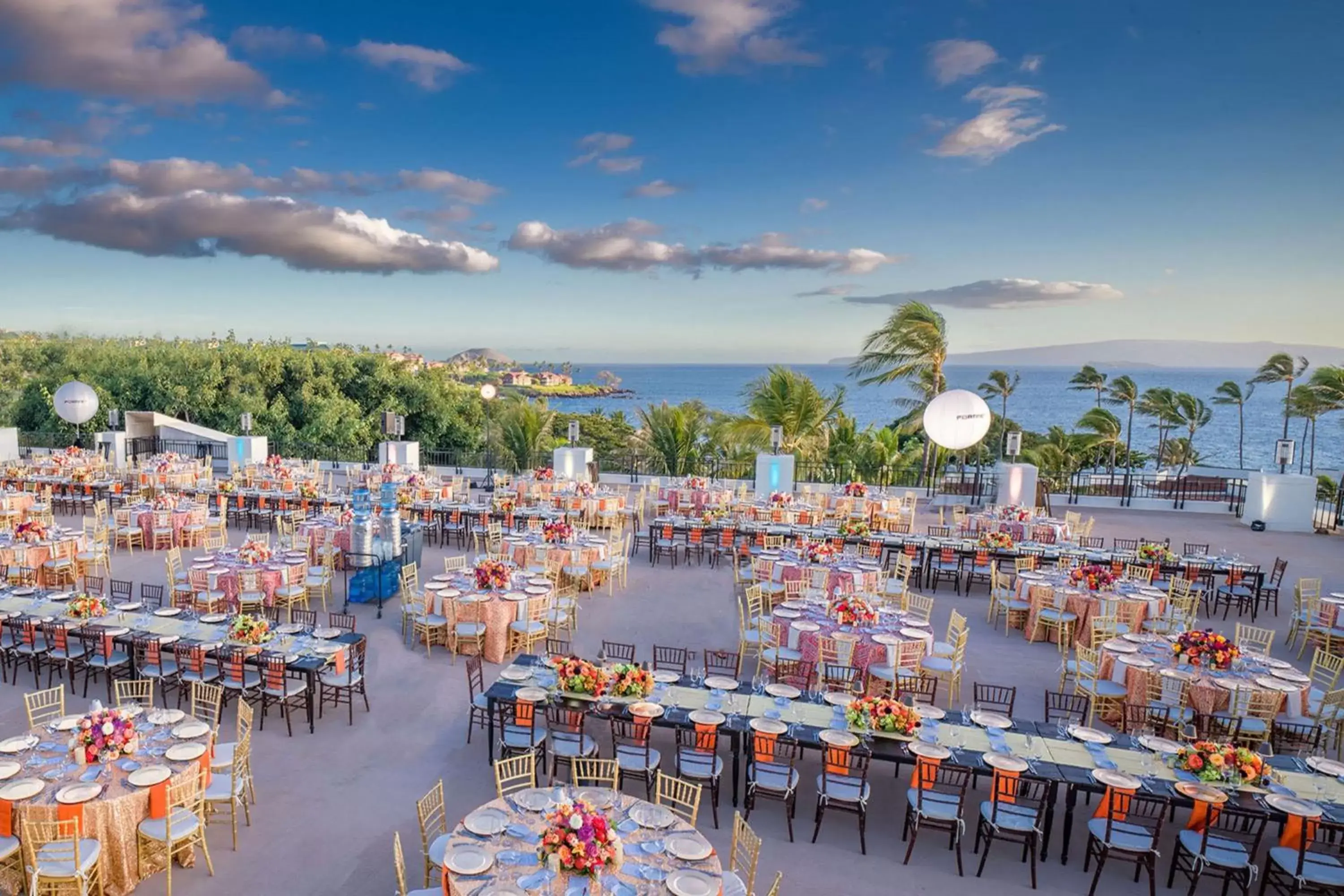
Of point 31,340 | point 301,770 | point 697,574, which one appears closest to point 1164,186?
point 697,574

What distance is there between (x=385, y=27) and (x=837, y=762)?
101 feet

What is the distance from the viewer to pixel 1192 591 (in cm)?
1513

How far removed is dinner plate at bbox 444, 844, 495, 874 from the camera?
5.04m

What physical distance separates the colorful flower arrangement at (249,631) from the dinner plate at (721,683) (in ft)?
18.2

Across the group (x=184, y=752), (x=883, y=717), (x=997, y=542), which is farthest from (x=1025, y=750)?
(x=997, y=542)

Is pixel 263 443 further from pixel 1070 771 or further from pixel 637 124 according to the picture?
pixel 1070 771

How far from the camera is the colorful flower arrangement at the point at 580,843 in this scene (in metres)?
4.71

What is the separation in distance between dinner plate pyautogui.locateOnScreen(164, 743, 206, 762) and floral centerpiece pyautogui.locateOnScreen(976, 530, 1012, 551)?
1411 cm

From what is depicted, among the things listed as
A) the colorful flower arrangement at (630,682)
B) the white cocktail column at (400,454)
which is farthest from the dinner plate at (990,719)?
the white cocktail column at (400,454)

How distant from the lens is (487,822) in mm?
5652

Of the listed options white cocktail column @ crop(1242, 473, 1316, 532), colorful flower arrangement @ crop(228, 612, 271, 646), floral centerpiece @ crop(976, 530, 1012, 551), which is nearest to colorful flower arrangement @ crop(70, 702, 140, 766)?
colorful flower arrangement @ crop(228, 612, 271, 646)

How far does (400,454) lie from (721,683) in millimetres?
18361

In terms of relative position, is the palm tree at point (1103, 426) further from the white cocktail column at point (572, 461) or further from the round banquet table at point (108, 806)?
the round banquet table at point (108, 806)

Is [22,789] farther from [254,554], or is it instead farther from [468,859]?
[254,554]
